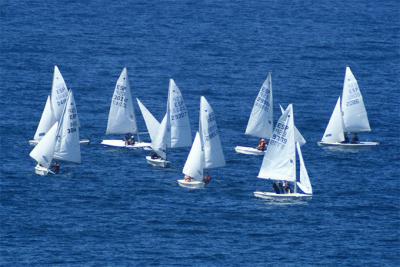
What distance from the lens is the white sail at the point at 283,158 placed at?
652 ft

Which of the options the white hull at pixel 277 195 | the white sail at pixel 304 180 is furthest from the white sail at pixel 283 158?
the white hull at pixel 277 195

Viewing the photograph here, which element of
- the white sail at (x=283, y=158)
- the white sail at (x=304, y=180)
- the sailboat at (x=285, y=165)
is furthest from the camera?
the white sail at (x=283, y=158)

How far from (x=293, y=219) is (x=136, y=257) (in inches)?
781

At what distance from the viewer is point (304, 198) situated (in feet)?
649

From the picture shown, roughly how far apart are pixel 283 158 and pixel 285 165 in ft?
2.92

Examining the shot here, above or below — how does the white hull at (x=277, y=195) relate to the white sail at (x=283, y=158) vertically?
below

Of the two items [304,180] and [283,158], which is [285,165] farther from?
[304,180]

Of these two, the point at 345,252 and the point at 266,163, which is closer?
the point at 345,252

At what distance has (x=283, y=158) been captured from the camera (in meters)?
200

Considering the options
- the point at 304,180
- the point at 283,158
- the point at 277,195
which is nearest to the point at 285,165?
the point at 283,158

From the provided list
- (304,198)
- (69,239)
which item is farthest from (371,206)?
(69,239)

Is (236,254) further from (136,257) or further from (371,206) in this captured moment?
(371,206)

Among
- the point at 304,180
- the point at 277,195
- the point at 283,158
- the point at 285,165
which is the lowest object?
the point at 277,195

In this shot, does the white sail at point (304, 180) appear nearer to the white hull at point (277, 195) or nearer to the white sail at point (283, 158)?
the white hull at point (277, 195)
